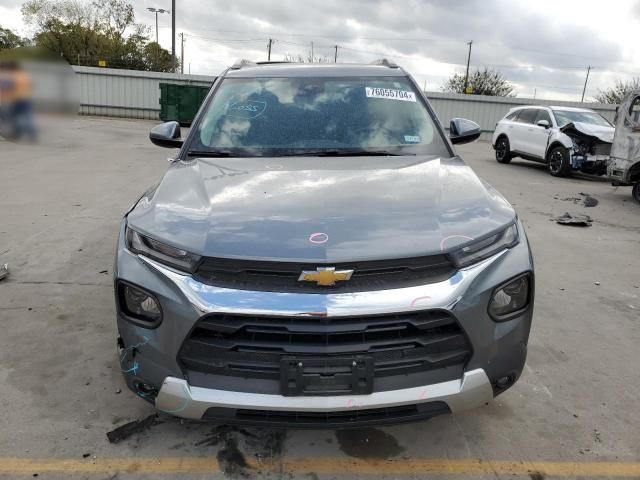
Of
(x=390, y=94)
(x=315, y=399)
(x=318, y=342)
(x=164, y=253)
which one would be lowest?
(x=315, y=399)

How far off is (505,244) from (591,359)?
171 cm

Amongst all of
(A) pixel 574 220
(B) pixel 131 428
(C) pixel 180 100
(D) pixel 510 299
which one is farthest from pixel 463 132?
(C) pixel 180 100

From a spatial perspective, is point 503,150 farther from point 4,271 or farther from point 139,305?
point 139,305

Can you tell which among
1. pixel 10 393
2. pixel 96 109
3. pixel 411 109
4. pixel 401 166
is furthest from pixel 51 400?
pixel 96 109

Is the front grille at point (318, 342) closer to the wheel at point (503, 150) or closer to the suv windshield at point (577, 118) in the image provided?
the suv windshield at point (577, 118)

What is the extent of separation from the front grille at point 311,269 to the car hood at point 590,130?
11.7 metres

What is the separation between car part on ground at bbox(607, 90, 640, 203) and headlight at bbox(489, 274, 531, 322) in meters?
8.41

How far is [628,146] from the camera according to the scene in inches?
365

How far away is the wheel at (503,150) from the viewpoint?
1508 centimetres

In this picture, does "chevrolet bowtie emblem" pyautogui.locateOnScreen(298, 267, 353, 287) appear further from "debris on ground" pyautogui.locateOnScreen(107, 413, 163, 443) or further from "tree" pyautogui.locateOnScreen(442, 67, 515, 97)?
"tree" pyautogui.locateOnScreen(442, 67, 515, 97)

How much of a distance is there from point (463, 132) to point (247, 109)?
66.4 inches

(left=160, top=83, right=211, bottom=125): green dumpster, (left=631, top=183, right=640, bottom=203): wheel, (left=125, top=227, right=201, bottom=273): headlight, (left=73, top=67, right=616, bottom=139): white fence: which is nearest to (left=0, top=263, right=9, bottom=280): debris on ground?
(left=125, top=227, right=201, bottom=273): headlight

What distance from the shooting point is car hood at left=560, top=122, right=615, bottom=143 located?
39.0 feet

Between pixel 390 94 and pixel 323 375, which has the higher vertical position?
pixel 390 94
